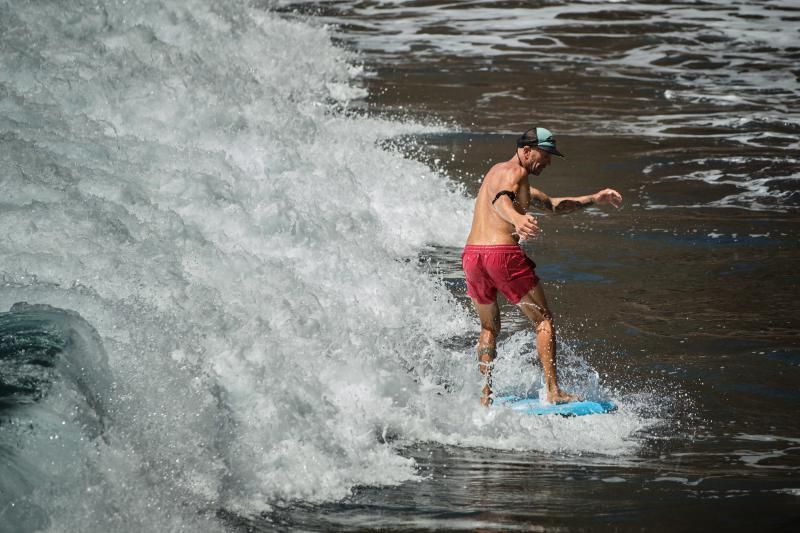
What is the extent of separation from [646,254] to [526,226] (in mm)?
4560

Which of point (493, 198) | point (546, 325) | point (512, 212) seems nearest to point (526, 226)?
point (512, 212)

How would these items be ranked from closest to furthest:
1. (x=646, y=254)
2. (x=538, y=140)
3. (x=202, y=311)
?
(x=202, y=311), (x=538, y=140), (x=646, y=254)

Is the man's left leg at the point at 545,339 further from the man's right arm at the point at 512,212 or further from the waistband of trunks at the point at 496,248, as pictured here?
the man's right arm at the point at 512,212

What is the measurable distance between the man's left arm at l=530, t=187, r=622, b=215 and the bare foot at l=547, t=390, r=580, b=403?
118 cm

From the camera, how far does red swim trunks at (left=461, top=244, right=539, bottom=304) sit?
278 inches

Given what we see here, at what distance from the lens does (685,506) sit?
537cm

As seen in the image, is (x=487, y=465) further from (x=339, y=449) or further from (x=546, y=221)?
(x=546, y=221)

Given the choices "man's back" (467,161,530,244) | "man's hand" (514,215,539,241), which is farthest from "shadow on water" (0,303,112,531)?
"man's back" (467,161,530,244)

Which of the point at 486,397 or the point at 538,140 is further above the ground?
the point at 538,140

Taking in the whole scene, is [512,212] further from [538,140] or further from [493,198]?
[538,140]

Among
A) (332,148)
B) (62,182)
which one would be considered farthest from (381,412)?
(332,148)

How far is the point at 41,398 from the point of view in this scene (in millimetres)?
5094

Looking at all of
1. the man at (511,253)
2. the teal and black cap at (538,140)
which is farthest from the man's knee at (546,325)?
the teal and black cap at (538,140)

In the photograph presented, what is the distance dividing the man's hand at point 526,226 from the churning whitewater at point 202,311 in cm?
107
